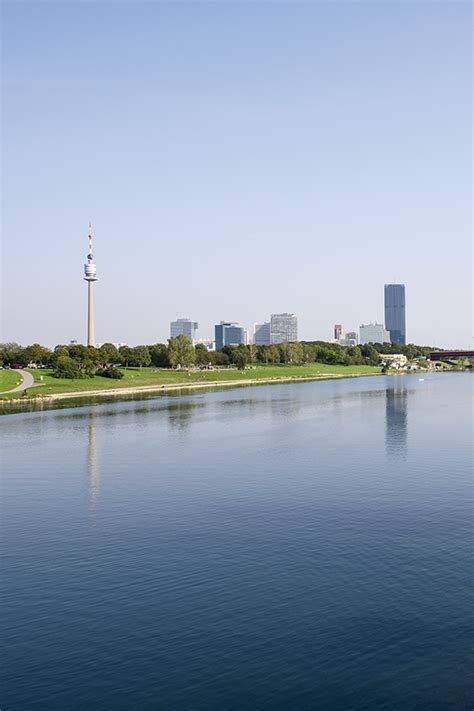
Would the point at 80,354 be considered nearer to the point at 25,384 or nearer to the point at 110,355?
the point at 110,355

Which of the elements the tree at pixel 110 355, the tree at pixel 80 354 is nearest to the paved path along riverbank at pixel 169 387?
the tree at pixel 80 354

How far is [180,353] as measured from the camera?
151750 millimetres

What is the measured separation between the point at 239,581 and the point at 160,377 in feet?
371

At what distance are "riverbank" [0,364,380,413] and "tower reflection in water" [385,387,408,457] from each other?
41952mm

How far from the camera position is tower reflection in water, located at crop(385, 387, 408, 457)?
158 feet

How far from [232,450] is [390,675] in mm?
33716

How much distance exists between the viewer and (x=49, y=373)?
121062 mm

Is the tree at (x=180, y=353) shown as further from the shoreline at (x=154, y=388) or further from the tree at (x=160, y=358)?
the shoreline at (x=154, y=388)

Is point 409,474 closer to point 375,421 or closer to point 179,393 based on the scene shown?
point 375,421

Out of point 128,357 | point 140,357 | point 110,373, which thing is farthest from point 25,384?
point 128,357

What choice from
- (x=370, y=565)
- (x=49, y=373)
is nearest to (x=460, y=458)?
(x=370, y=565)

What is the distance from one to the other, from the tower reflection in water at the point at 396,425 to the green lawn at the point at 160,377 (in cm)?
4654

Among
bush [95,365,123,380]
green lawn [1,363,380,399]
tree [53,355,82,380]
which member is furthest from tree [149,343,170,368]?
tree [53,355,82,380]

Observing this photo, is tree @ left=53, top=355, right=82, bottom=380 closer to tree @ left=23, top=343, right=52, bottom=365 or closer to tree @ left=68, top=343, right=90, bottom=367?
tree @ left=68, top=343, right=90, bottom=367
